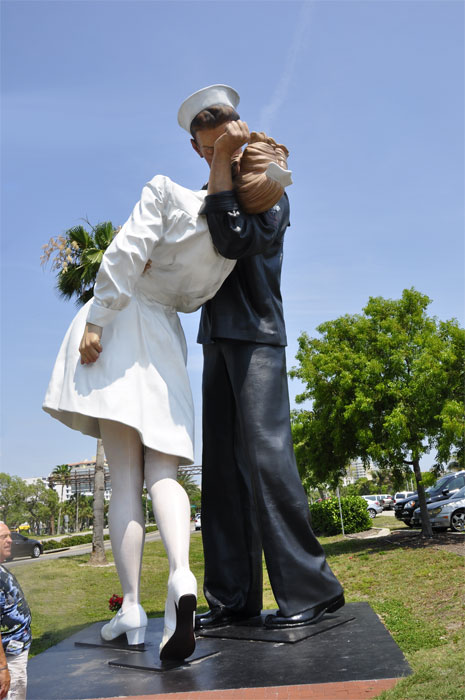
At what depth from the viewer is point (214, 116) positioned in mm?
3414

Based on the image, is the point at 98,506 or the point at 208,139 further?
the point at 98,506

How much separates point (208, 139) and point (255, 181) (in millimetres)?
456

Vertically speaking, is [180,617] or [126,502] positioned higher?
[126,502]

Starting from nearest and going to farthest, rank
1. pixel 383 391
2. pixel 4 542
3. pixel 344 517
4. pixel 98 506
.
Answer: pixel 4 542, pixel 383 391, pixel 98 506, pixel 344 517

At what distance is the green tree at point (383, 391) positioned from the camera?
14180 millimetres

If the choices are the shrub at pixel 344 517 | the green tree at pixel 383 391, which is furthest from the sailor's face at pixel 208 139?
the shrub at pixel 344 517

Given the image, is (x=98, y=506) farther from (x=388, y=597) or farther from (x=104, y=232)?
(x=388, y=597)

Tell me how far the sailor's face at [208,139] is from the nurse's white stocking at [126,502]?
1.61 meters

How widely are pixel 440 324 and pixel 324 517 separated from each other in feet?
38.3

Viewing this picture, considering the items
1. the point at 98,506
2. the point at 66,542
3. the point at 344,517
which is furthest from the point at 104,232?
the point at 66,542

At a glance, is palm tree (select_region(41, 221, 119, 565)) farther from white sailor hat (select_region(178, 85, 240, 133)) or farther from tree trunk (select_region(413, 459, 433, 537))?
white sailor hat (select_region(178, 85, 240, 133))

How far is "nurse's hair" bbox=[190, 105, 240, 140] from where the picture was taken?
3.41m

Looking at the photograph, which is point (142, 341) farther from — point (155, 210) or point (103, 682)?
point (103, 682)

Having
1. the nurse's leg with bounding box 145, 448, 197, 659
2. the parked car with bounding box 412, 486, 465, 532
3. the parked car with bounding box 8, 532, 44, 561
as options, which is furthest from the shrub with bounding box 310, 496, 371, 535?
the nurse's leg with bounding box 145, 448, 197, 659
